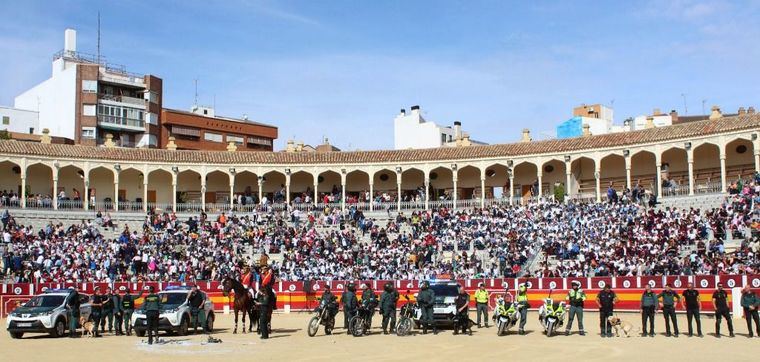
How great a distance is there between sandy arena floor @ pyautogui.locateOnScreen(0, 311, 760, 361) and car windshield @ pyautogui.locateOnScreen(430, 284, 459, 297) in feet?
4.65

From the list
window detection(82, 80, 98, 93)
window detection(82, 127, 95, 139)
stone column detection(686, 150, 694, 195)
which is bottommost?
stone column detection(686, 150, 694, 195)

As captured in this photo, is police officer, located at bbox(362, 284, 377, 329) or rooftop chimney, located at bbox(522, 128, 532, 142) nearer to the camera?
police officer, located at bbox(362, 284, 377, 329)

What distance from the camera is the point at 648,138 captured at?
4841 centimetres

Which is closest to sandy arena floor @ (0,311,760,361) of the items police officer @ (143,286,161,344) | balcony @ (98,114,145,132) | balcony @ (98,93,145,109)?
police officer @ (143,286,161,344)

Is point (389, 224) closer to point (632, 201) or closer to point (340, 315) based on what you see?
point (632, 201)

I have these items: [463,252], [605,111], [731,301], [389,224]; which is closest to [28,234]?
[389,224]

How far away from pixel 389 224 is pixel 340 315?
15991 millimetres

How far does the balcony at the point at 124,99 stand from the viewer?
72.4 m

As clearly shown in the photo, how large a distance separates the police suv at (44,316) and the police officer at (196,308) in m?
3.13

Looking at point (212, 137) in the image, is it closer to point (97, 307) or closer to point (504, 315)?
point (97, 307)

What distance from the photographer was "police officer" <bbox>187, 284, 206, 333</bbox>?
25.8 metres

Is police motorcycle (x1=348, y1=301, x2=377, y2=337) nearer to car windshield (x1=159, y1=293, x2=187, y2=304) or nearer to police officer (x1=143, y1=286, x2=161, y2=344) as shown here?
police officer (x1=143, y1=286, x2=161, y2=344)

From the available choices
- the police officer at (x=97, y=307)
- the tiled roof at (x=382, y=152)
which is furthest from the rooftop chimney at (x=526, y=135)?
the police officer at (x=97, y=307)

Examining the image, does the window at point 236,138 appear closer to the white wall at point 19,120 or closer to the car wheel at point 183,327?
the white wall at point 19,120
